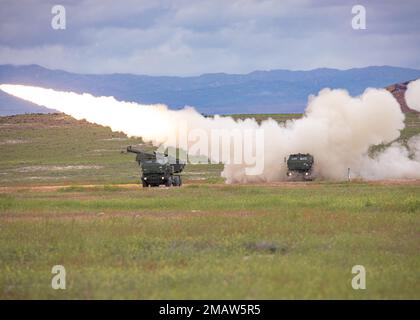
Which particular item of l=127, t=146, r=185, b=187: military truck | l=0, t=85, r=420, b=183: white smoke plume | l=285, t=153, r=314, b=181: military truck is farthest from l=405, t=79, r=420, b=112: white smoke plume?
l=127, t=146, r=185, b=187: military truck

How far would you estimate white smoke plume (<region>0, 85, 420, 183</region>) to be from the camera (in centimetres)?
5865

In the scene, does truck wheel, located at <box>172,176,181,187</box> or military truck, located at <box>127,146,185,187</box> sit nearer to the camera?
military truck, located at <box>127,146,185,187</box>

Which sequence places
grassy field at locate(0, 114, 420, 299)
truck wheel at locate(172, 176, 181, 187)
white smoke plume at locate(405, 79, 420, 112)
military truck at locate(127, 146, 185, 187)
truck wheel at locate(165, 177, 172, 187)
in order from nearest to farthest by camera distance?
grassy field at locate(0, 114, 420, 299)
military truck at locate(127, 146, 185, 187)
truck wheel at locate(165, 177, 172, 187)
truck wheel at locate(172, 176, 181, 187)
white smoke plume at locate(405, 79, 420, 112)

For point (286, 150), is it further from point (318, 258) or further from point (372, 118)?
point (318, 258)

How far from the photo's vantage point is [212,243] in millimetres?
25125

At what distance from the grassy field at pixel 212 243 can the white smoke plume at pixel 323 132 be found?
8.78 m

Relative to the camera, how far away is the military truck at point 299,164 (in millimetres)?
61531

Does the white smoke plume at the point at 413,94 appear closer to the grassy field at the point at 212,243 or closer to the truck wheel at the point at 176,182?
the grassy field at the point at 212,243

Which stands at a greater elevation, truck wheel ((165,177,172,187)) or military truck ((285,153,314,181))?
military truck ((285,153,314,181))

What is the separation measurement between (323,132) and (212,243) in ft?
126

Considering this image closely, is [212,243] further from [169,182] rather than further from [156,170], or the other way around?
[169,182]

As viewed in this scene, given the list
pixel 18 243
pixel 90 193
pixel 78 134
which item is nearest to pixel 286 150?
pixel 90 193

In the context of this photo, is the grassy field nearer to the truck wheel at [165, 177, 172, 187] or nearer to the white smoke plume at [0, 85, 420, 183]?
the truck wheel at [165, 177, 172, 187]

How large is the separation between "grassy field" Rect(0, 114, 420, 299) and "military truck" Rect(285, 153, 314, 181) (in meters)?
10.7
